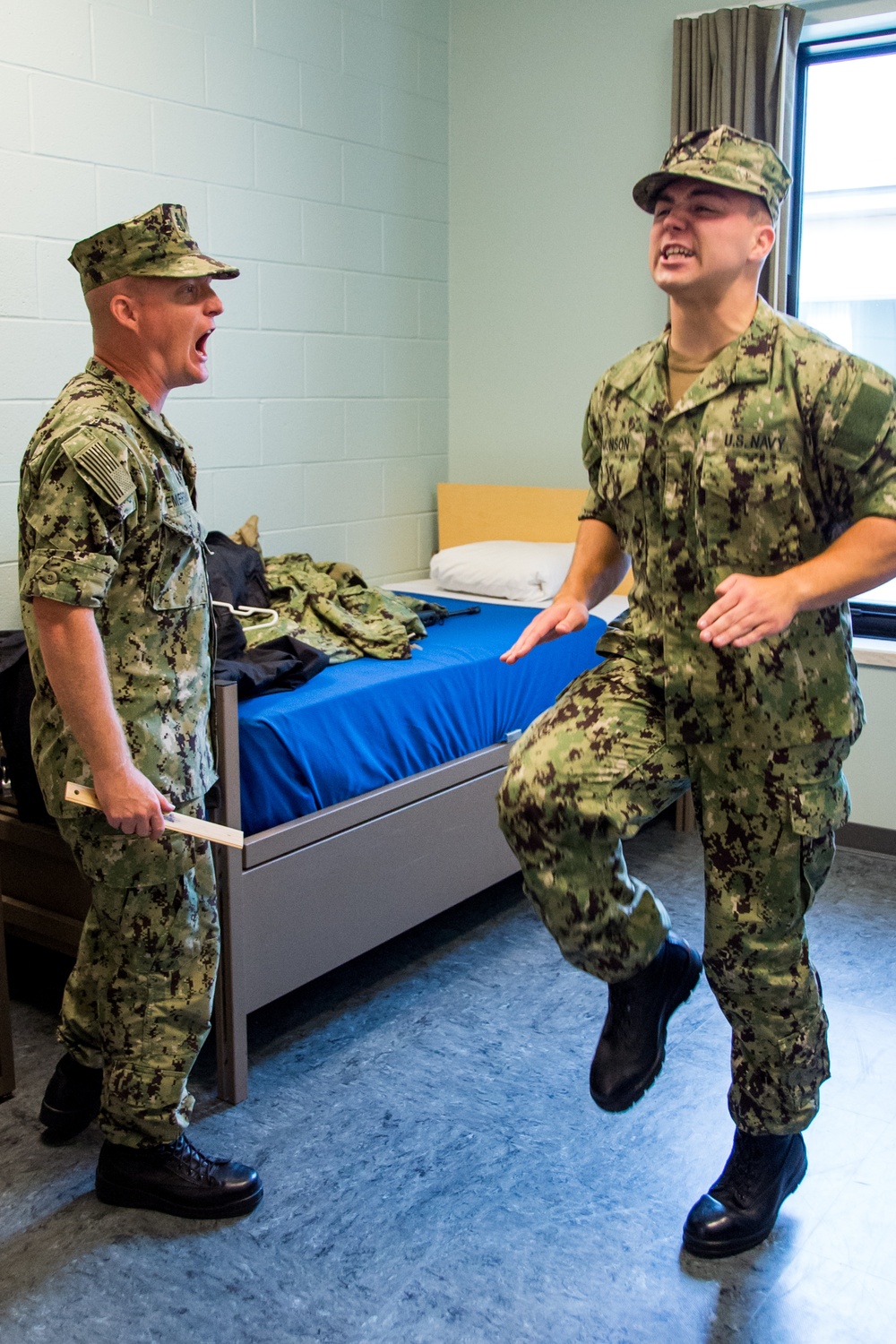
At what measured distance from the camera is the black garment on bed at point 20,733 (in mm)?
2436

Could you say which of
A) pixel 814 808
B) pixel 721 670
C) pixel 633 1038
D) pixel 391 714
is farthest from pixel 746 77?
pixel 633 1038

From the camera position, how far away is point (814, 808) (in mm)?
1802

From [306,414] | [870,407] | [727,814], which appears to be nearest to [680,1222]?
[727,814]

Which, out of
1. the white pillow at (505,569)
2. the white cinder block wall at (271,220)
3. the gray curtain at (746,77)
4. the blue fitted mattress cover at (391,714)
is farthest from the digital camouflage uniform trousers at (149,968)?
the gray curtain at (746,77)

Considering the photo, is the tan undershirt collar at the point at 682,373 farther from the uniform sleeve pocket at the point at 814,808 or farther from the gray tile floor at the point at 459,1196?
the gray tile floor at the point at 459,1196

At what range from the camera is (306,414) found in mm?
3998

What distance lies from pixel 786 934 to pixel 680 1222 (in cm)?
53

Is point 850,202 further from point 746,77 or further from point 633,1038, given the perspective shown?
point 633,1038

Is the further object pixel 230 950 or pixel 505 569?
pixel 505 569

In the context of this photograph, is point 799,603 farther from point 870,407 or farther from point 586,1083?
point 586,1083

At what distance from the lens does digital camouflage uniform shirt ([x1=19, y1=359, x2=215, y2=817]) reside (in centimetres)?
177

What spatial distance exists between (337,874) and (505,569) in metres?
1.63

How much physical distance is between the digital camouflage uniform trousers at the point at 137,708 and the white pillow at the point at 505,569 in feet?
6.46

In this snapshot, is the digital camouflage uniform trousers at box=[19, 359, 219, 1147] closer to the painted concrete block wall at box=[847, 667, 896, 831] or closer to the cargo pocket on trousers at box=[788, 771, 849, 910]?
the cargo pocket on trousers at box=[788, 771, 849, 910]
